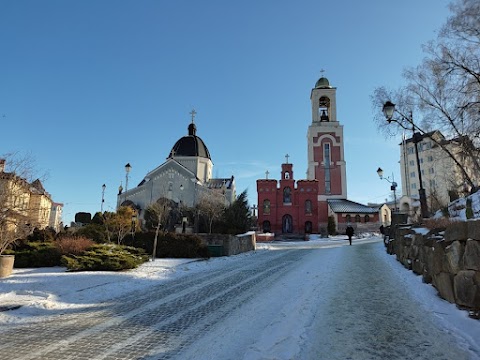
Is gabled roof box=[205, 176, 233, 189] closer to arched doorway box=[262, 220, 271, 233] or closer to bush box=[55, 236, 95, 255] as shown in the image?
arched doorway box=[262, 220, 271, 233]

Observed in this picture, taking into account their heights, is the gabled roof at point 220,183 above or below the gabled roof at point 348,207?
above

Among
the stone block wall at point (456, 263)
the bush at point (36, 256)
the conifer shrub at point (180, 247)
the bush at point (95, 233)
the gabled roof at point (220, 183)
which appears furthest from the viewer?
the gabled roof at point (220, 183)

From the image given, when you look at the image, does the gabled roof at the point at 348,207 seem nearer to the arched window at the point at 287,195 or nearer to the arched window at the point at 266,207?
the arched window at the point at 287,195

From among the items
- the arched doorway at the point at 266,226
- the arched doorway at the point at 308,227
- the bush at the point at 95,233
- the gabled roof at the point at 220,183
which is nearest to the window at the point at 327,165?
the arched doorway at the point at 308,227

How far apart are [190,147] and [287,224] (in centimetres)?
2032

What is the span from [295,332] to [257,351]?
37.5 inches

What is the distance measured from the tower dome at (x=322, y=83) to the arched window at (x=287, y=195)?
23.1m

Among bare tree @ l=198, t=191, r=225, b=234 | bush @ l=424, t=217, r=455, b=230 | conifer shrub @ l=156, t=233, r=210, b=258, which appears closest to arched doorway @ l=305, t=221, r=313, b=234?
bare tree @ l=198, t=191, r=225, b=234

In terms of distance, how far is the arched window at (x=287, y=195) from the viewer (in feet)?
177

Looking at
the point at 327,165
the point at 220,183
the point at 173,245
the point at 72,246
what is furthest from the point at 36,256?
the point at 327,165

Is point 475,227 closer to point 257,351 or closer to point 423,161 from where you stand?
point 257,351

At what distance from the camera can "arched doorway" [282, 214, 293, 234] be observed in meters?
52.7

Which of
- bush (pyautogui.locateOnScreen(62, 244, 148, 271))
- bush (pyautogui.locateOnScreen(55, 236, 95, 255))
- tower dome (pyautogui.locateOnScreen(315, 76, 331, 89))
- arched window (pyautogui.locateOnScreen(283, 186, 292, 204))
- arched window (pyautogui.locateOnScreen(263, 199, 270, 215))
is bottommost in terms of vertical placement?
bush (pyautogui.locateOnScreen(62, 244, 148, 271))

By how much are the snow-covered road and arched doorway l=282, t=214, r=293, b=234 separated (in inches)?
1729
